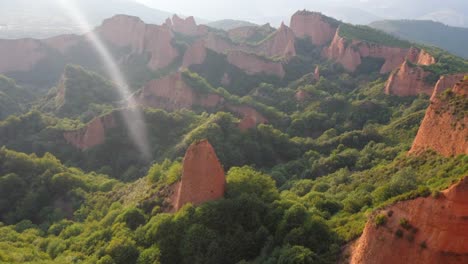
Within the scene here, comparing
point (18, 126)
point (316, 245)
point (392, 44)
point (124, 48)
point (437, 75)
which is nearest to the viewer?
point (316, 245)

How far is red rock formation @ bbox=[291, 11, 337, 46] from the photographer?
10206 cm

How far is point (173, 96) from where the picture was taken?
66.0m

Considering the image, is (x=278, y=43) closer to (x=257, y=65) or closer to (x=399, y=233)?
(x=257, y=65)

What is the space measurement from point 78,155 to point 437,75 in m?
45.3

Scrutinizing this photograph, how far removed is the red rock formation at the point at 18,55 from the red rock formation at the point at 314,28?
5756cm

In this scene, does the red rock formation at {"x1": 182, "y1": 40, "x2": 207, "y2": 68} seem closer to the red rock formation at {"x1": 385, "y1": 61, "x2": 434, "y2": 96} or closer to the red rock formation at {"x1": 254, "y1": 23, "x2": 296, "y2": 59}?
the red rock formation at {"x1": 254, "y1": 23, "x2": 296, "y2": 59}

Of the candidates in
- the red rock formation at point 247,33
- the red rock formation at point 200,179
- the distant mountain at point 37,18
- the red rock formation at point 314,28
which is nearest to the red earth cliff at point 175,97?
the red rock formation at point 200,179

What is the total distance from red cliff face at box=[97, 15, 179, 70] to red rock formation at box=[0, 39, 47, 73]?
16.1 metres

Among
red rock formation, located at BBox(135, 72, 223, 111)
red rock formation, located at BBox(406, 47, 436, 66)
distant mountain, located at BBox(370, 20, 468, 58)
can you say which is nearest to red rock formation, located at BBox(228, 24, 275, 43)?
red rock formation, located at BBox(406, 47, 436, 66)

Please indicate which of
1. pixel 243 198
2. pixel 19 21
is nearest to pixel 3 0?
pixel 19 21

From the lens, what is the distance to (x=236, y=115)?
63.0 m

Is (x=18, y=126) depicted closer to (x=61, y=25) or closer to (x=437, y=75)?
(x=437, y=75)

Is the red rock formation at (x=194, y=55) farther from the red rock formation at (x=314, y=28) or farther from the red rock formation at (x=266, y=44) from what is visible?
the red rock formation at (x=314, y=28)

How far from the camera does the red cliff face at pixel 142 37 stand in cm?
8894
